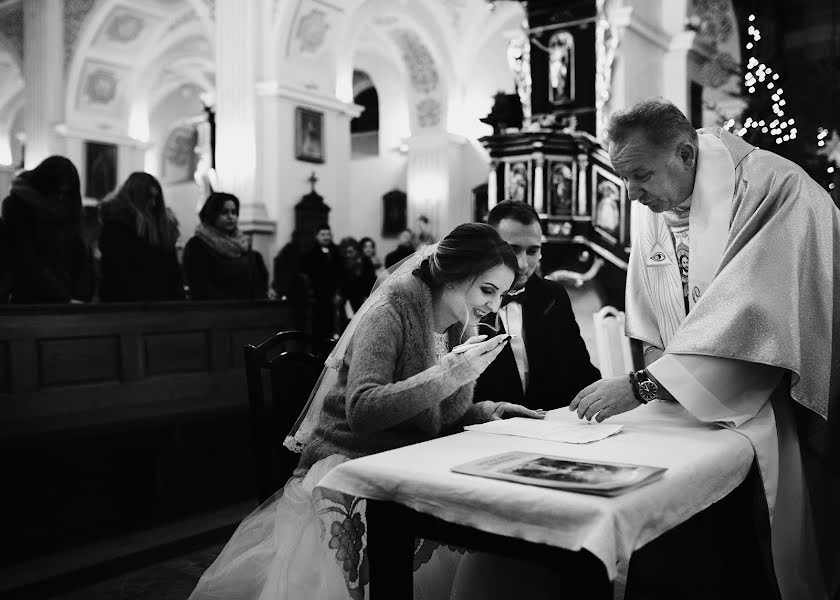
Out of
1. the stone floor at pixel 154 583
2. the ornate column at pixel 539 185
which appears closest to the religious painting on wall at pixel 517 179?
the ornate column at pixel 539 185

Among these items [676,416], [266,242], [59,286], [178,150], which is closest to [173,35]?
[178,150]

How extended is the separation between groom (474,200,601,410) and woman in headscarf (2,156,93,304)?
114 inches

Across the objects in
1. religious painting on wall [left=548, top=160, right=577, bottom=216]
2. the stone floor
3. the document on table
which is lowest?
the stone floor

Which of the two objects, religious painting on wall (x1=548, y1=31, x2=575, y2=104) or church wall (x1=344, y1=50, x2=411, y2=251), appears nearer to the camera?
religious painting on wall (x1=548, y1=31, x2=575, y2=104)

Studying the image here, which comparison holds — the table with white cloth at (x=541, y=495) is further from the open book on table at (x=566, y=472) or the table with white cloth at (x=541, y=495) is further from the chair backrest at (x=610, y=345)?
the chair backrest at (x=610, y=345)

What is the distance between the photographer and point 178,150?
21453 millimetres

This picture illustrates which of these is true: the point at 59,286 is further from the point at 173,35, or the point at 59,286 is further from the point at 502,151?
the point at 173,35

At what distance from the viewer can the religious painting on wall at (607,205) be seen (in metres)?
8.86

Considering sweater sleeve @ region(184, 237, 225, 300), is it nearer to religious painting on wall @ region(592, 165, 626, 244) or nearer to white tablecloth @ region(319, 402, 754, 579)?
white tablecloth @ region(319, 402, 754, 579)

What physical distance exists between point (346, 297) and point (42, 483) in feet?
13.7

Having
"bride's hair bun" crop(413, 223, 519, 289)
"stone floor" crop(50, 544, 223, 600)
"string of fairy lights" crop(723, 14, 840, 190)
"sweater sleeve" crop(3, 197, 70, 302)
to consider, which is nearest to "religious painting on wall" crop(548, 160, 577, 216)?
"string of fairy lights" crop(723, 14, 840, 190)

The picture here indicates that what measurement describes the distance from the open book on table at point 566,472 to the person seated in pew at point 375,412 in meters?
0.38

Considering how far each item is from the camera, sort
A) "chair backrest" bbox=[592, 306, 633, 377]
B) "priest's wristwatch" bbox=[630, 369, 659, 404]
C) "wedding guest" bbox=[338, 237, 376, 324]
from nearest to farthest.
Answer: "priest's wristwatch" bbox=[630, 369, 659, 404]
"chair backrest" bbox=[592, 306, 633, 377]
"wedding guest" bbox=[338, 237, 376, 324]

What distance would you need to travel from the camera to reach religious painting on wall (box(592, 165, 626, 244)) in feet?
29.1
